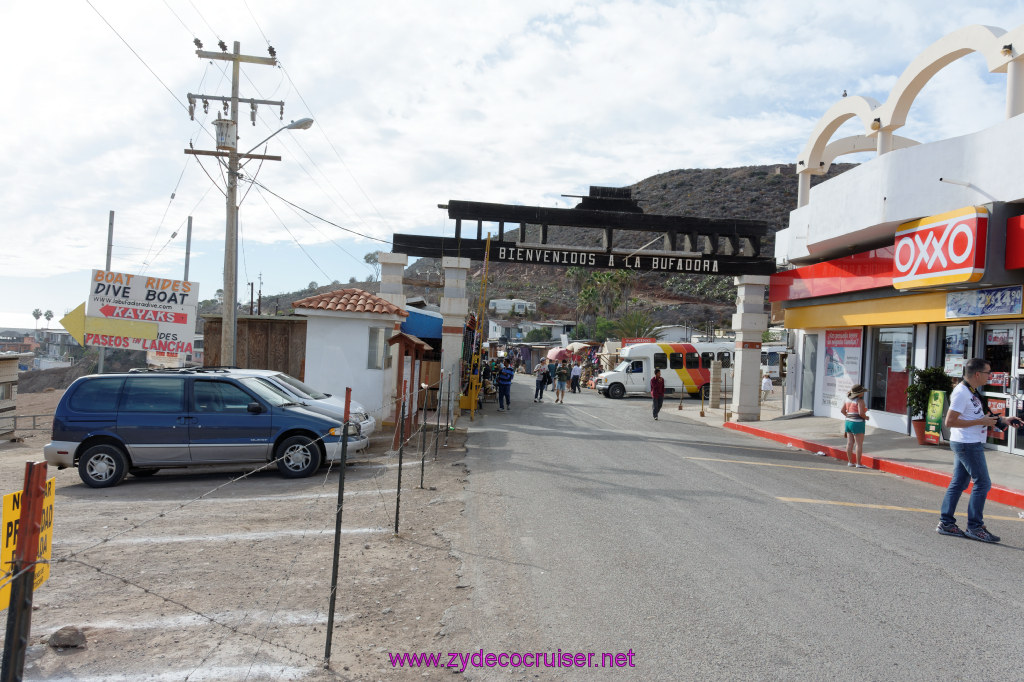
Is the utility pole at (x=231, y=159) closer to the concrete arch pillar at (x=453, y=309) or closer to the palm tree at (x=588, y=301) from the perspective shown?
the concrete arch pillar at (x=453, y=309)

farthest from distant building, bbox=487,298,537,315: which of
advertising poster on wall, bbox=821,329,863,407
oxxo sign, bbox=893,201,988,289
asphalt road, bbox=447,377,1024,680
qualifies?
asphalt road, bbox=447,377,1024,680

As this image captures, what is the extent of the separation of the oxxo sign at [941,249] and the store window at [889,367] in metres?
2.61

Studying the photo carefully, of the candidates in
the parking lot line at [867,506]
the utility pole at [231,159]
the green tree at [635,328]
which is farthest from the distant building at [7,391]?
the green tree at [635,328]

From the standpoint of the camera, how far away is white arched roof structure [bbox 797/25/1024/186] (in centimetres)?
1270

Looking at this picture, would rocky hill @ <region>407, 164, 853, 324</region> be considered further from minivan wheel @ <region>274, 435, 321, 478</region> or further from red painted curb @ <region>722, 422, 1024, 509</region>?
minivan wheel @ <region>274, 435, 321, 478</region>

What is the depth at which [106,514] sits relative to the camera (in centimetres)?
834

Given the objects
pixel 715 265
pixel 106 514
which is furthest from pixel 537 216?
pixel 106 514

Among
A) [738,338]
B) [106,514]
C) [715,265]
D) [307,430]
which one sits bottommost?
[106,514]

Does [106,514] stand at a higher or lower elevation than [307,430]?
lower

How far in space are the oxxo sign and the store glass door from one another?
5.43ft

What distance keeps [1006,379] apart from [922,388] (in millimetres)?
1479

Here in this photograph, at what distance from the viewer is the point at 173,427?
10.7m

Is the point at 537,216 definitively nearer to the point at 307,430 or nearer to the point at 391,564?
the point at 307,430

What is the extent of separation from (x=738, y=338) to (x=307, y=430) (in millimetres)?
15079
